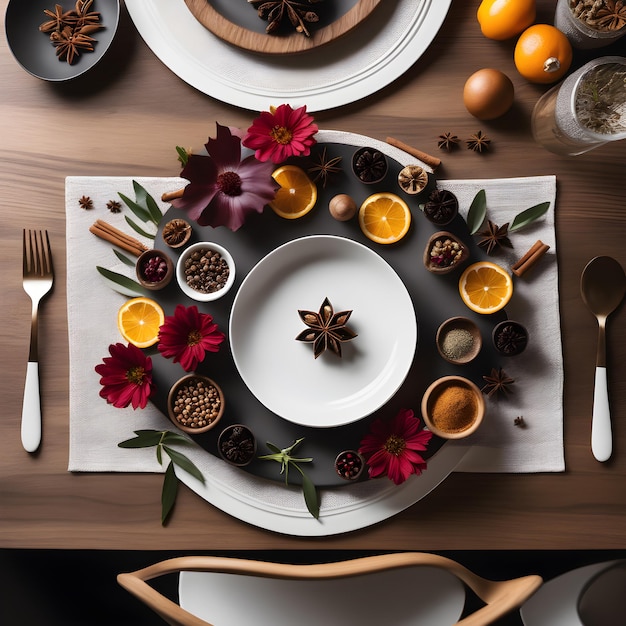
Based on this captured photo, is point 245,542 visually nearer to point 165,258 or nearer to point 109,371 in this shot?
point 109,371

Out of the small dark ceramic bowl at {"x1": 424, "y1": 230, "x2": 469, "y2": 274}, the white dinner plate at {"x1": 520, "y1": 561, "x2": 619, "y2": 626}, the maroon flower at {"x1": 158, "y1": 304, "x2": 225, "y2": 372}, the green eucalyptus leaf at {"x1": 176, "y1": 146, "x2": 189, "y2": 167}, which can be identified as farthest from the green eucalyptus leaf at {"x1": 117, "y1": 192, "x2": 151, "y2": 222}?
the white dinner plate at {"x1": 520, "y1": 561, "x2": 619, "y2": 626}

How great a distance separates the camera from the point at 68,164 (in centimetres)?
123

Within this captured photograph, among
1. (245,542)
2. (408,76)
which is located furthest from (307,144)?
(245,542)

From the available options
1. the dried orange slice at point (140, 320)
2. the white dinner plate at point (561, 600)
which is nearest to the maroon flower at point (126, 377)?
the dried orange slice at point (140, 320)

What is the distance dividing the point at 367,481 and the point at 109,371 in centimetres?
56

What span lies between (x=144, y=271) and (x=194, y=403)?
0.28m

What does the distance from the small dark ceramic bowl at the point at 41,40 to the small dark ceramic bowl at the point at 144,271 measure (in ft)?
1.38

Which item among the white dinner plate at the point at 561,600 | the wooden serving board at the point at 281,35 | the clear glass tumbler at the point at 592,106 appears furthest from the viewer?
the white dinner plate at the point at 561,600

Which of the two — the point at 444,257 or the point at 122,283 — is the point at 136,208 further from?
the point at 444,257

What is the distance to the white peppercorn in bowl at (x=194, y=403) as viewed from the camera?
1.16 metres

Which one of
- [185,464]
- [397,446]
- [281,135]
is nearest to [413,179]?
[281,135]

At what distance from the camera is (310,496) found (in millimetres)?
1147

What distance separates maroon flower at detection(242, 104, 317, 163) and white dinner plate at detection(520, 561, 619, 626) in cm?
115

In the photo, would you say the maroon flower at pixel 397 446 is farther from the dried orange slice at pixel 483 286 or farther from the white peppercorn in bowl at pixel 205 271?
the white peppercorn in bowl at pixel 205 271
